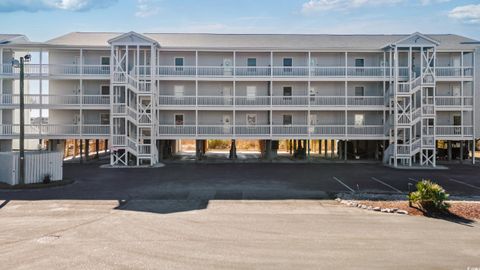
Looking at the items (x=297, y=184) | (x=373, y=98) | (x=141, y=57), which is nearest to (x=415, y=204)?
(x=297, y=184)

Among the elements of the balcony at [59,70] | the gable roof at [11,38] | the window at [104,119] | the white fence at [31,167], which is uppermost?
the gable roof at [11,38]

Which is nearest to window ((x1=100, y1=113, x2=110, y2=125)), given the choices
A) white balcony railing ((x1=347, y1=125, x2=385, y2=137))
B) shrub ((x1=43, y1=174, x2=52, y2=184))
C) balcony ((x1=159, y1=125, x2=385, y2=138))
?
balcony ((x1=159, y1=125, x2=385, y2=138))

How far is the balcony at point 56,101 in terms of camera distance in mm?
30453

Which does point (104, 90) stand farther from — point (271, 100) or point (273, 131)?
point (273, 131)

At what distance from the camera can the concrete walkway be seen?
877 centimetres

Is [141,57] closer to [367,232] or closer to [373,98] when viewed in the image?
[373,98]

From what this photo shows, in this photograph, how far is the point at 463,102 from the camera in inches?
1260

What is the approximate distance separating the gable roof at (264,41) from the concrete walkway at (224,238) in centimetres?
2014

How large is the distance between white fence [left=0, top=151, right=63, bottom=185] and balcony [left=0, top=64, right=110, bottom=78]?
12.1 m

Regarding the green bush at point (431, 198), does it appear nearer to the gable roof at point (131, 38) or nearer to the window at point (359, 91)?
the window at point (359, 91)

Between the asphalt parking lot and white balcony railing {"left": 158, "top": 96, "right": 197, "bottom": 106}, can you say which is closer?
the asphalt parking lot

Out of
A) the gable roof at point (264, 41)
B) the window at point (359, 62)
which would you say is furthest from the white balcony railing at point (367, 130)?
the gable roof at point (264, 41)

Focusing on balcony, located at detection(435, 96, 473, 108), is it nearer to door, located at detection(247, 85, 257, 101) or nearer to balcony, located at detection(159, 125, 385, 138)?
balcony, located at detection(159, 125, 385, 138)

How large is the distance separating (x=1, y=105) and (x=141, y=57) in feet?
39.3
